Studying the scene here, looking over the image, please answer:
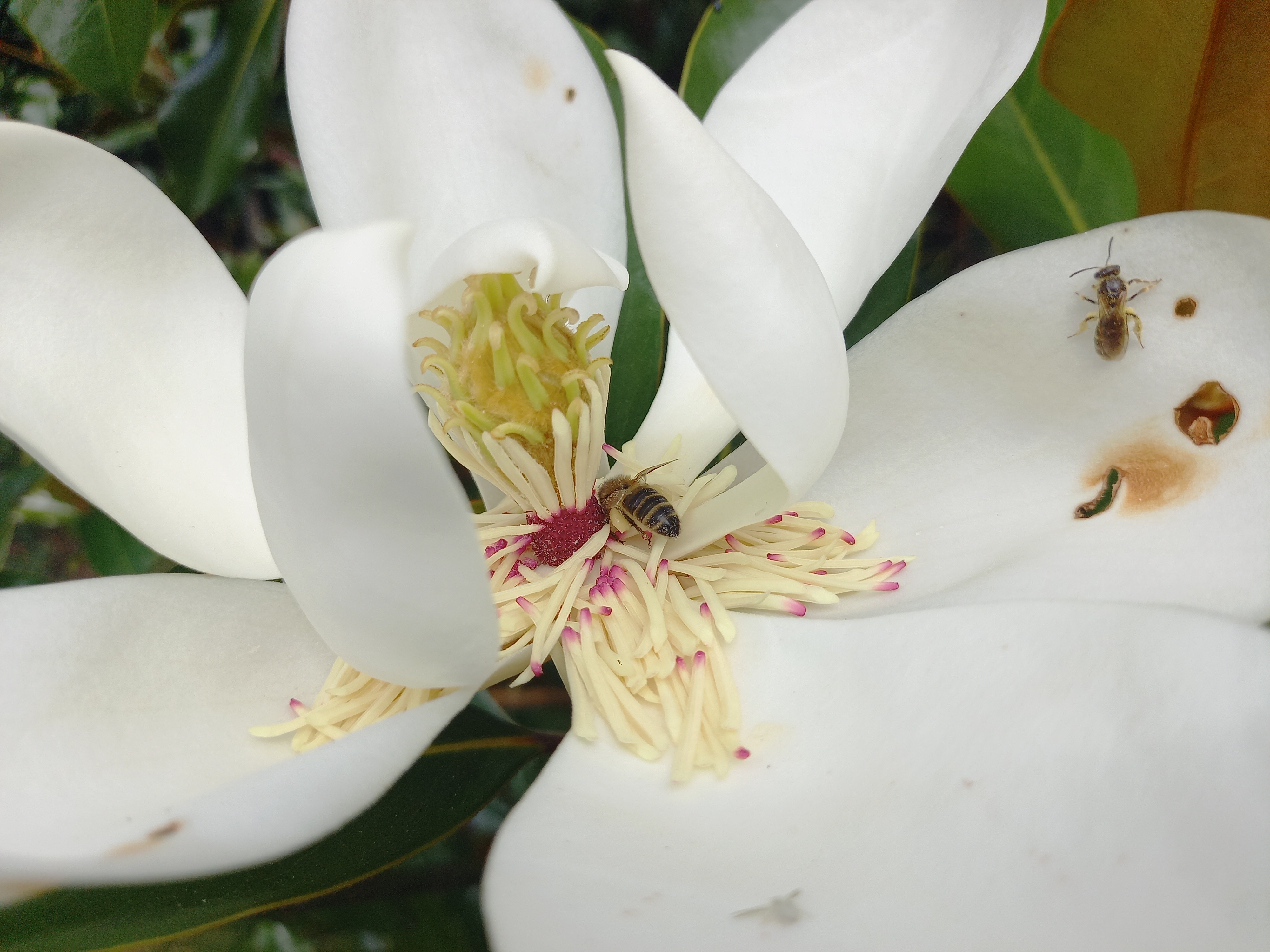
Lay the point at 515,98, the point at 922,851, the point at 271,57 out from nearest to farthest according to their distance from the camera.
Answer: the point at 922,851 < the point at 515,98 < the point at 271,57

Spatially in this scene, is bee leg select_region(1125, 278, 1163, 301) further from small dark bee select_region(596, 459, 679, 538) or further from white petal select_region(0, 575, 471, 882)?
white petal select_region(0, 575, 471, 882)

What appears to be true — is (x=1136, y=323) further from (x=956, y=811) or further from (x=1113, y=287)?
(x=956, y=811)

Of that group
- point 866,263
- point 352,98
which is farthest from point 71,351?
point 866,263

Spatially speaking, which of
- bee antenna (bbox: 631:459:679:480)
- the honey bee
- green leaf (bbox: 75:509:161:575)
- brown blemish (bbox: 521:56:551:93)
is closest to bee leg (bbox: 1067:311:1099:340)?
the honey bee

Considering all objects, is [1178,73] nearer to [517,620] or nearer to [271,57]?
[517,620]

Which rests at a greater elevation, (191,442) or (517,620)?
(191,442)

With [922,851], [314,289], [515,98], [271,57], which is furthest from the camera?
[271,57]
